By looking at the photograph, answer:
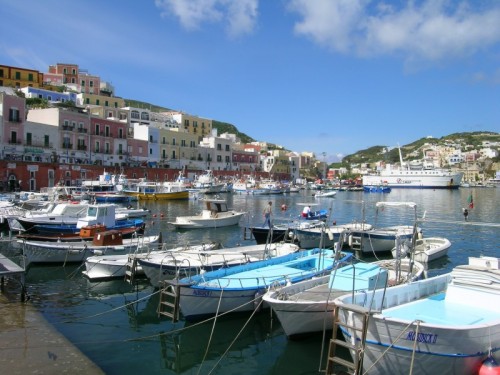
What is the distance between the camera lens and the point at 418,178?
12675 centimetres

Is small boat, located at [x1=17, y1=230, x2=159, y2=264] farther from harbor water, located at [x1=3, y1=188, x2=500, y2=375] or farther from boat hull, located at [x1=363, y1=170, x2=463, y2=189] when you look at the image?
boat hull, located at [x1=363, y1=170, x2=463, y2=189]

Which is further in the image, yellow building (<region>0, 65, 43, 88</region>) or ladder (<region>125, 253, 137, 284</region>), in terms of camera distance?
yellow building (<region>0, 65, 43, 88</region>)

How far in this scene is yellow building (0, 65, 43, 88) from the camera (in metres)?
84.8

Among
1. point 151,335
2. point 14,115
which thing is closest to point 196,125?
point 14,115

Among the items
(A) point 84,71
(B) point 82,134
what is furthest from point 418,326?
(A) point 84,71

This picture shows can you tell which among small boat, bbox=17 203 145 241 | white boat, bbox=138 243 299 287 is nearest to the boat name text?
white boat, bbox=138 243 299 287

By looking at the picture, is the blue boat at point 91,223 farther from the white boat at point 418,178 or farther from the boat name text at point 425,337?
the white boat at point 418,178

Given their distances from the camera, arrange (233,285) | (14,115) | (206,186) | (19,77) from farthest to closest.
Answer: (19,77), (206,186), (14,115), (233,285)

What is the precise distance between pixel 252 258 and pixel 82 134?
A: 57.8 meters

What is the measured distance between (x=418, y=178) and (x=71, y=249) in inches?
4760

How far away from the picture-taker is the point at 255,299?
1260 centimetres

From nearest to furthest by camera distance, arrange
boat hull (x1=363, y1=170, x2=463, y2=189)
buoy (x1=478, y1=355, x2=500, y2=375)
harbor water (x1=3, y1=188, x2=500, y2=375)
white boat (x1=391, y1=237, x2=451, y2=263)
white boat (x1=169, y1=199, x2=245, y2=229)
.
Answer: buoy (x1=478, y1=355, x2=500, y2=375) < harbor water (x1=3, y1=188, x2=500, y2=375) < white boat (x1=391, y1=237, x2=451, y2=263) < white boat (x1=169, y1=199, x2=245, y2=229) < boat hull (x1=363, y1=170, x2=463, y2=189)

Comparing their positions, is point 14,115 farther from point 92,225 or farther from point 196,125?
point 196,125

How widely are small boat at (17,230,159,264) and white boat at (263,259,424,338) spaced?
8.72 m
